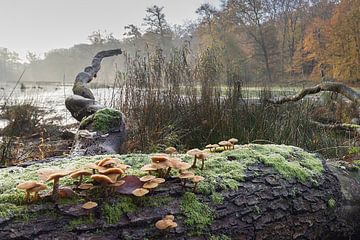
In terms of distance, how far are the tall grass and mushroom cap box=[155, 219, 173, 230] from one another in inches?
101

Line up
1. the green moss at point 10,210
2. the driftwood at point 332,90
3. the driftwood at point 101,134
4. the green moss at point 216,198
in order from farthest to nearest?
1. the driftwood at point 332,90
2. the driftwood at point 101,134
3. the green moss at point 216,198
4. the green moss at point 10,210

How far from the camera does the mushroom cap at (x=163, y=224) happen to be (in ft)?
3.67

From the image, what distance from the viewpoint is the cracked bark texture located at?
1.10 meters

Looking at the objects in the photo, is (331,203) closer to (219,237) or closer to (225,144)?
(225,144)

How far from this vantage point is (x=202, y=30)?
28812 mm

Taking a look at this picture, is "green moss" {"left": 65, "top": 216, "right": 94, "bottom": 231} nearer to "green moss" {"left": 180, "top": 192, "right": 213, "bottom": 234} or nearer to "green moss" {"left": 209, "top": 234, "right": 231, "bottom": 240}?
"green moss" {"left": 180, "top": 192, "right": 213, "bottom": 234}

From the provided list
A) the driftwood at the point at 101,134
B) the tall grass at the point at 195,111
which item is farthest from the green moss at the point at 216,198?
the tall grass at the point at 195,111

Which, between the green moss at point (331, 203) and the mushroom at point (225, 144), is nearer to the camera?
the green moss at point (331, 203)

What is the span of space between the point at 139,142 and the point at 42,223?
9.36 feet

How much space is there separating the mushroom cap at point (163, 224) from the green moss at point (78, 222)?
0.24 m

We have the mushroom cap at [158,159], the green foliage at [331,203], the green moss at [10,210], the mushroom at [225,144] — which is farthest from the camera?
the mushroom at [225,144]

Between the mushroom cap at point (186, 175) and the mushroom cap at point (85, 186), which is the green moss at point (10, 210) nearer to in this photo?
the mushroom cap at point (85, 186)

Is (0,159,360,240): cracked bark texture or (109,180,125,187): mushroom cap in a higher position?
(109,180,125,187): mushroom cap

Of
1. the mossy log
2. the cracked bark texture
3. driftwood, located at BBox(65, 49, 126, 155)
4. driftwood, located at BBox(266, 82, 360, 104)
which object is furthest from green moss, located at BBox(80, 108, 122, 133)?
driftwood, located at BBox(266, 82, 360, 104)
